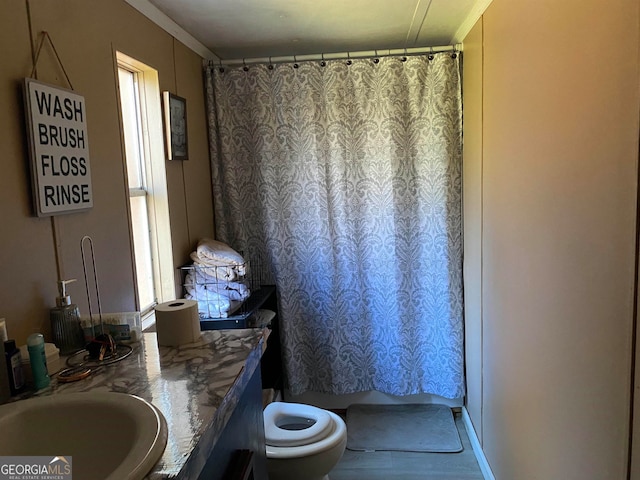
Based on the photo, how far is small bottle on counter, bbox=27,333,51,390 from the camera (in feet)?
3.72

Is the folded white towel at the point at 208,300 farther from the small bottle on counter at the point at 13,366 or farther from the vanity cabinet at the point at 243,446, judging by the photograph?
the small bottle on counter at the point at 13,366

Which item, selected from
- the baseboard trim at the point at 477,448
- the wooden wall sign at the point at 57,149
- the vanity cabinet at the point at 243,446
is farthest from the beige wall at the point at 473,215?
the wooden wall sign at the point at 57,149

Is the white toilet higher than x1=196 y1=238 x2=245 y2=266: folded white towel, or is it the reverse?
x1=196 y1=238 x2=245 y2=266: folded white towel

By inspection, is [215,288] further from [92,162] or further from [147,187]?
[92,162]

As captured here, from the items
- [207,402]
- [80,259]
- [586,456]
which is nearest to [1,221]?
[80,259]

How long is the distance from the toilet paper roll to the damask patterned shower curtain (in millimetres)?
1521

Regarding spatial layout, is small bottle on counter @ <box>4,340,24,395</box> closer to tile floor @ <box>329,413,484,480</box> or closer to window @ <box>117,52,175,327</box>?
window @ <box>117,52,175,327</box>

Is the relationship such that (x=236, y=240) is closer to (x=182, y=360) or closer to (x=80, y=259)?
(x=80, y=259)

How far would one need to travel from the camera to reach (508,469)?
80.1 inches

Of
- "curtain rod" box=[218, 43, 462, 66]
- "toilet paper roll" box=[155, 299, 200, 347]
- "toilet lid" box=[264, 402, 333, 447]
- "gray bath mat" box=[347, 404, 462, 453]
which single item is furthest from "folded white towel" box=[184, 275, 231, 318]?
"curtain rod" box=[218, 43, 462, 66]

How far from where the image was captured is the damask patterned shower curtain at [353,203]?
280cm

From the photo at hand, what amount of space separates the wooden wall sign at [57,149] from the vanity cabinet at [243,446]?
760 mm

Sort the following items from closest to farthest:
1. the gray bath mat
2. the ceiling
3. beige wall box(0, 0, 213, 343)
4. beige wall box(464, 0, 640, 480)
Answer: beige wall box(464, 0, 640, 480) → beige wall box(0, 0, 213, 343) → the ceiling → the gray bath mat

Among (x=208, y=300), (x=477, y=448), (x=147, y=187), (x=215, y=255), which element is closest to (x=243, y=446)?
(x=208, y=300)
